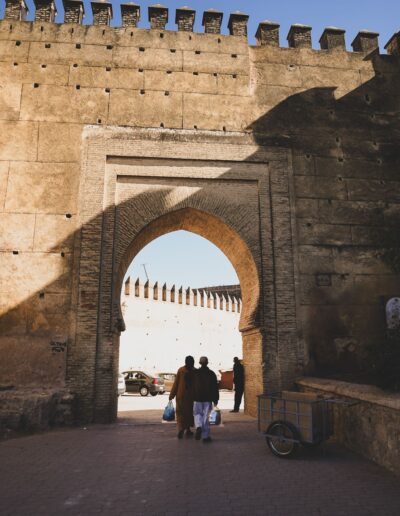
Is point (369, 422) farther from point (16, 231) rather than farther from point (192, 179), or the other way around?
point (16, 231)

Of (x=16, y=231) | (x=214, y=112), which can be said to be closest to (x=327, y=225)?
(x=214, y=112)

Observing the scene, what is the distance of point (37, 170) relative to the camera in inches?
337

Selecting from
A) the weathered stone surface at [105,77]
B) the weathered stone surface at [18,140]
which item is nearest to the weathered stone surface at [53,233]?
the weathered stone surface at [18,140]

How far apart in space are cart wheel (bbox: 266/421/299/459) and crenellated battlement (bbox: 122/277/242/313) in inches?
688

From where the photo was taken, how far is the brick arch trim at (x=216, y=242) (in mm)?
8508

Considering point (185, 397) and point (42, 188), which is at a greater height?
point (42, 188)

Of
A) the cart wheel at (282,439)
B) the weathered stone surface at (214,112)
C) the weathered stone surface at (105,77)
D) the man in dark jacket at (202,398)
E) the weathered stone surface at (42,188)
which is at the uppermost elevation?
the weathered stone surface at (105,77)

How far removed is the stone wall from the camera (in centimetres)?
448

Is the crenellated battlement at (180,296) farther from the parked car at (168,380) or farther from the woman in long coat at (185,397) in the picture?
the woman in long coat at (185,397)

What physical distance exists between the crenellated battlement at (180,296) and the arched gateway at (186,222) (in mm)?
13811

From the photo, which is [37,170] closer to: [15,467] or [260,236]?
[260,236]

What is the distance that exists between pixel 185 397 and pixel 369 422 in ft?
8.81

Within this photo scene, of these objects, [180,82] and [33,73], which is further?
[180,82]

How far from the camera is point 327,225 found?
8938 mm
